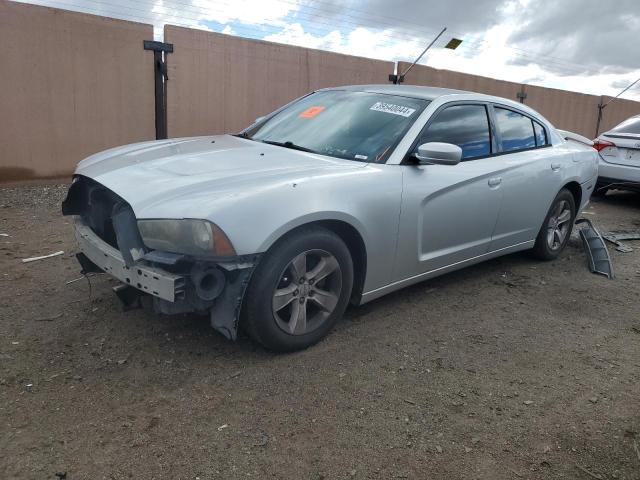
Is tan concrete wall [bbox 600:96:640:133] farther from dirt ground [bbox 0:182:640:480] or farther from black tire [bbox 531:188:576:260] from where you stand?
dirt ground [bbox 0:182:640:480]

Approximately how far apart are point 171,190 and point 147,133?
5.50 m

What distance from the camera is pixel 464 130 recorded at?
413 cm

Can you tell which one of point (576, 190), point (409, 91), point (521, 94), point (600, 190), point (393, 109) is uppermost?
point (521, 94)

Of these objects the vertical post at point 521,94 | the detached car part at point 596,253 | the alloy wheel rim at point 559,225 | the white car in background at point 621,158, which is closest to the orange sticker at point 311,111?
the alloy wheel rim at point 559,225

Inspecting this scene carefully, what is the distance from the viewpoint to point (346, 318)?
12.1 ft

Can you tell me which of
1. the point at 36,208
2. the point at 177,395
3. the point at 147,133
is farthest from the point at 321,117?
the point at 147,133

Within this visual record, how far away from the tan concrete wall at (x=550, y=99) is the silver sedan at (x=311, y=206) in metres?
6.93

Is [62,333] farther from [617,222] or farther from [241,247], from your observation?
[617,222]

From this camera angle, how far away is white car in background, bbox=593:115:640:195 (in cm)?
816

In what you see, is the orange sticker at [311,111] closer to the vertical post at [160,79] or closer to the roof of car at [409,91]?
the roof of car at [409,91]

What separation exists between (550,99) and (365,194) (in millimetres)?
13016

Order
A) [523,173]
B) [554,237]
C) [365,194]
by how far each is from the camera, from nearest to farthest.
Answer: [365,194] → [523,173] → [554,237]

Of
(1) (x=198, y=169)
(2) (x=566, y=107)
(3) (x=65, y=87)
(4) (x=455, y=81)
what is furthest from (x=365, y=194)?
(2) (x=566, y=107)

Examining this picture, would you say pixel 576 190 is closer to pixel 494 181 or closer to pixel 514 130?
pixel 514 130
